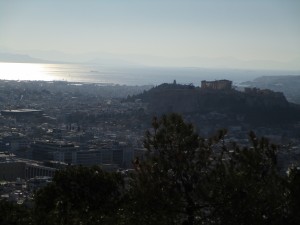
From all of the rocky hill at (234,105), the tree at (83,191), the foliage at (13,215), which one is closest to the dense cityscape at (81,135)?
the rocky hill at (234,105)

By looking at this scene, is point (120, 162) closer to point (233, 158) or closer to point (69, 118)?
point (233, 158)

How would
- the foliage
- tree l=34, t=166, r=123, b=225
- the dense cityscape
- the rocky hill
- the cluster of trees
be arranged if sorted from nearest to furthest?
the cluster of trees, the foliage, tree l=34, t=166, r=123, b=225, the dense cityscape, the rocky hill

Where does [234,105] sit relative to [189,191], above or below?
below

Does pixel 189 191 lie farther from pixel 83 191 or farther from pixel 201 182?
pixel 83 191

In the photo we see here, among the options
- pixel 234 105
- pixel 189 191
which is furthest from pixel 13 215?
pixel 234 105

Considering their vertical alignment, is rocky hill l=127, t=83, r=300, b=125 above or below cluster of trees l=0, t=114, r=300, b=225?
below

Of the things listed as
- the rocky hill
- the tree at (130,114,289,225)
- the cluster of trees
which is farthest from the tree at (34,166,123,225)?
the rocky hill

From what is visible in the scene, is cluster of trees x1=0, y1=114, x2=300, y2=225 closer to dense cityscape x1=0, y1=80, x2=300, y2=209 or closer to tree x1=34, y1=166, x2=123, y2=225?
tree x1=34, y1=166, x2=123, y2=225

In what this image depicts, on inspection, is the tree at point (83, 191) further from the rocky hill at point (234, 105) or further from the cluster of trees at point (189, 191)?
the rocky hill at point (234, 105)
